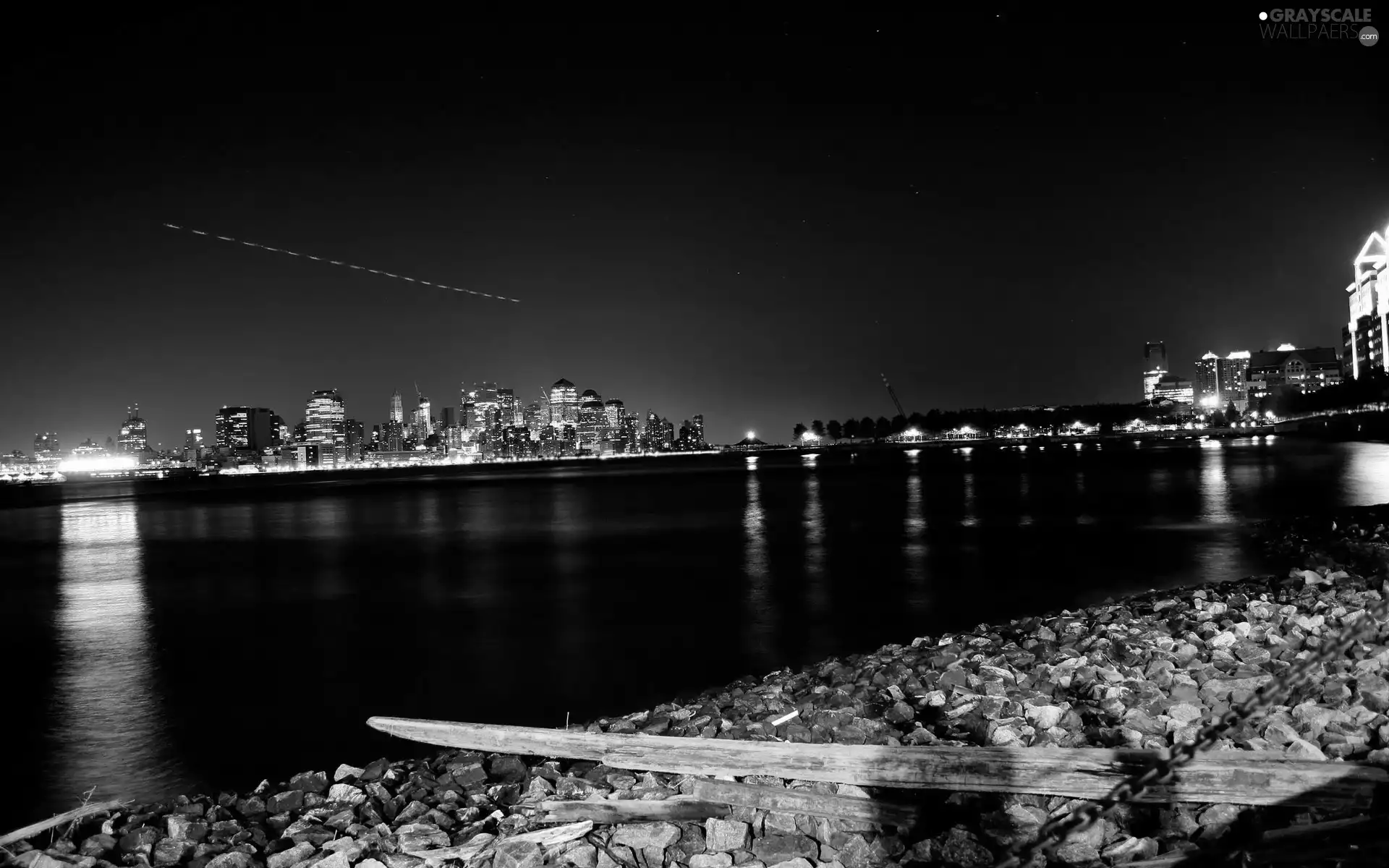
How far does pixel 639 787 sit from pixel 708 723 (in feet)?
6.42

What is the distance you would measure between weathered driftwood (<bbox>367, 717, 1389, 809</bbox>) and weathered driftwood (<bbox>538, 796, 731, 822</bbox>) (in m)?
0.43

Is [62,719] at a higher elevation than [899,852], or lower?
lower

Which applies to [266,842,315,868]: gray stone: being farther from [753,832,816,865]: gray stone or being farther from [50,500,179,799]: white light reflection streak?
[50,500,179,799]: white light reflection streak

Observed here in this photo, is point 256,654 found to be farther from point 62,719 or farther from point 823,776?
point 823,776

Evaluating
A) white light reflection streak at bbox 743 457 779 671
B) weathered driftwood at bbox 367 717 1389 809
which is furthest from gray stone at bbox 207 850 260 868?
white light reflection streak at bbox 743 457 779 671

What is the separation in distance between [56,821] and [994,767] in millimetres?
7013

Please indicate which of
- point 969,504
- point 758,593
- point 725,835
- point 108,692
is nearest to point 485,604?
point 758,593

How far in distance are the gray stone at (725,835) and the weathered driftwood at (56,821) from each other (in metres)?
5.16

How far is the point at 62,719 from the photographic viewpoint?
1187 cm

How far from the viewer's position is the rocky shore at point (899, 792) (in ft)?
15.5

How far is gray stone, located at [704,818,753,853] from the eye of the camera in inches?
195

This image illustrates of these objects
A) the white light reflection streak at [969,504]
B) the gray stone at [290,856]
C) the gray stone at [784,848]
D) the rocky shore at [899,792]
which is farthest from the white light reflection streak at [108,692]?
the white light reflection streak at [969,504]

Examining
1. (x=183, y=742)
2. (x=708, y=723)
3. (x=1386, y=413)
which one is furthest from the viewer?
(x=1386, y=413)

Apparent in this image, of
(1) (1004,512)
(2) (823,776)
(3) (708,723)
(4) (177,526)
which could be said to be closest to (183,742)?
(3) (708,723)
